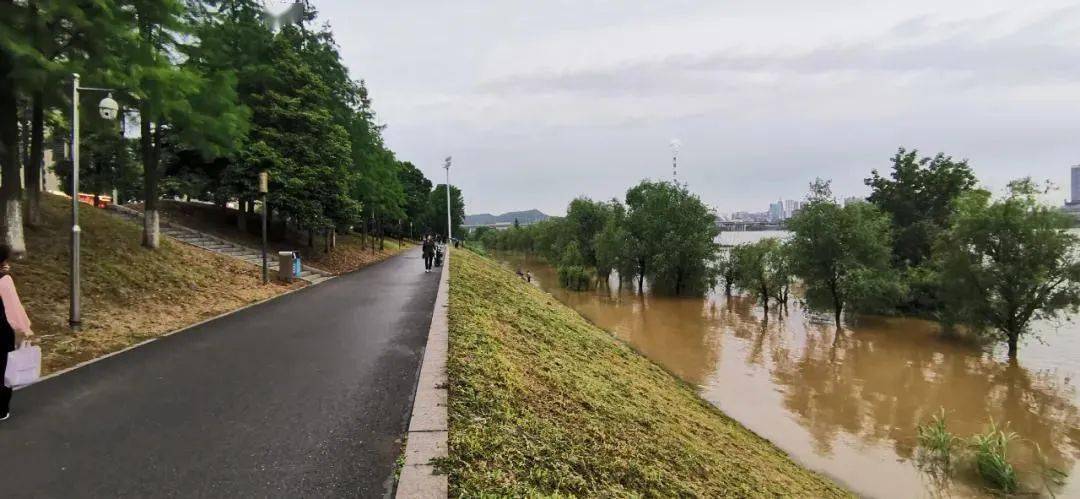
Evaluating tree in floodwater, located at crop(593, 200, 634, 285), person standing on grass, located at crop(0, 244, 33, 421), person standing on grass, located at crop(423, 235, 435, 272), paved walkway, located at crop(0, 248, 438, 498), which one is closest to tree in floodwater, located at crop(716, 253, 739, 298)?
tree in floodwater, located at crop(593, 200, 634, 285)

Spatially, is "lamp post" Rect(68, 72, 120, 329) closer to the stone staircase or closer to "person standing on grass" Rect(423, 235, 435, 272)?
the stone staircase

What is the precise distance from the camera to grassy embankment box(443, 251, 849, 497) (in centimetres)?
398

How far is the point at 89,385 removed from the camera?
5.96 meters

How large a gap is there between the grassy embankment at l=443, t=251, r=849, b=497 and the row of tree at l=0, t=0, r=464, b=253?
822cm

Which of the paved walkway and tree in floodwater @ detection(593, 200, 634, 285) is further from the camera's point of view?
tree in floodwater @ detection(593, 200, 634, 285)

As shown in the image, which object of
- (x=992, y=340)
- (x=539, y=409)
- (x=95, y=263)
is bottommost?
(x=992, y=340)

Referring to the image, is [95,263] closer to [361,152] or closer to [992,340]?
[361,152]

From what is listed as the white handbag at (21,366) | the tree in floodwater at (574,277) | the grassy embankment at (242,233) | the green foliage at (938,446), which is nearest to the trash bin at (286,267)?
the grassy embankment at (242,233)

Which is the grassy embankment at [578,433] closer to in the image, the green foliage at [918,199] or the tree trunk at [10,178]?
the tree trunk at [10,178]

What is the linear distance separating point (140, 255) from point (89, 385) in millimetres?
8490

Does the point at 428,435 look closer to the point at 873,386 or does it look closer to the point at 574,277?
the point at 873,386

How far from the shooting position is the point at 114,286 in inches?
404

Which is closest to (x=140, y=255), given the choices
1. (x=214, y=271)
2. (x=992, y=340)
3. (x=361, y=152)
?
(x=214, y=271)

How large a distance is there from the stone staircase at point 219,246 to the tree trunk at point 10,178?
766cm
